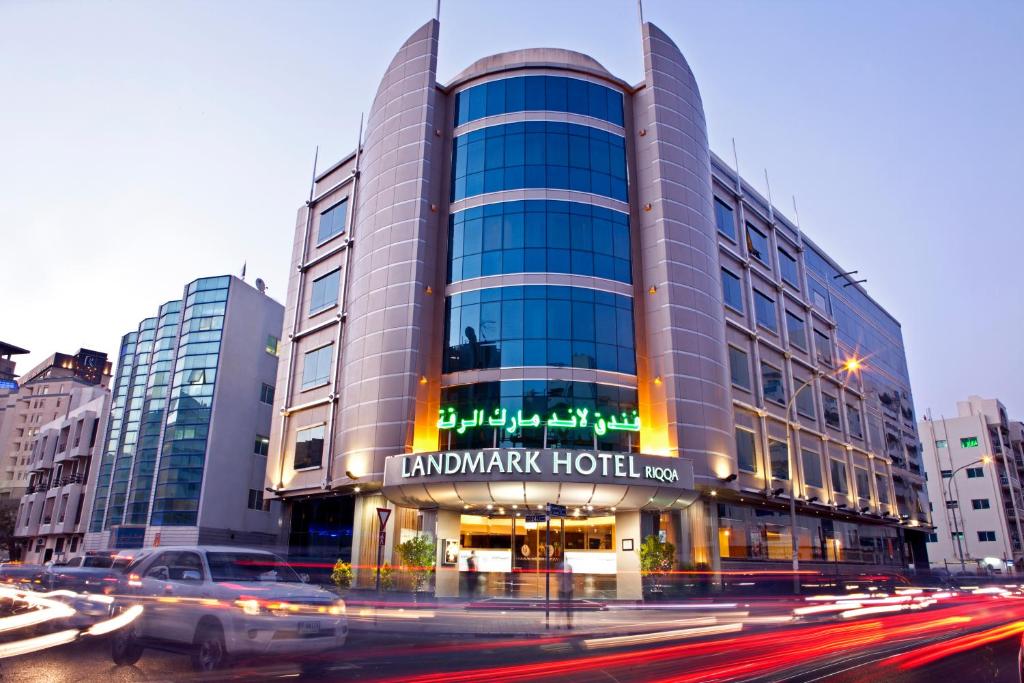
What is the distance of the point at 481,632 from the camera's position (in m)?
20.8

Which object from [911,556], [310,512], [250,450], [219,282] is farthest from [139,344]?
[911,556]

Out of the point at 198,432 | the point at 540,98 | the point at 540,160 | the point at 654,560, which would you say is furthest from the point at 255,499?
the point at 540,98

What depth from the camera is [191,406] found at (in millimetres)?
59250

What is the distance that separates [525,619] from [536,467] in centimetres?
901

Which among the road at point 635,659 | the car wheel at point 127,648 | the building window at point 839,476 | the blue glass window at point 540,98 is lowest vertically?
the road at point 635,659

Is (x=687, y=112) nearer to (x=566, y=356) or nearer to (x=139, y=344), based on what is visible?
(x=566, y=356)

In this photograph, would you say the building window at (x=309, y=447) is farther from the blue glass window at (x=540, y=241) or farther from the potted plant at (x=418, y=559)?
the blue glass window at (x=540, y=241)

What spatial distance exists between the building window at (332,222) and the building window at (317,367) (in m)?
8.94

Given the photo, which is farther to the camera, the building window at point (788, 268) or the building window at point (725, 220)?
the building window at point (788, 268)

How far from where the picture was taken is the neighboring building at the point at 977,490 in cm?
10175

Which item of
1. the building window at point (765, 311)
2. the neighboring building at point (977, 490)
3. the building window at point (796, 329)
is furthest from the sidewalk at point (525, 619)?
the neighboring building at point (977, 490)

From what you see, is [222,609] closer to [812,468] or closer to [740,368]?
[740,368]

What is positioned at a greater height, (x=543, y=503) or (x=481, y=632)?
(x=543, y=503)

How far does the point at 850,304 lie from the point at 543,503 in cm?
4961
